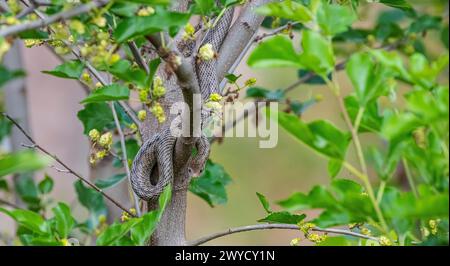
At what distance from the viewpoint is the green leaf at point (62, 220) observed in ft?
2.30

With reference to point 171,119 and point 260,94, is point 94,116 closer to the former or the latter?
point 171,119

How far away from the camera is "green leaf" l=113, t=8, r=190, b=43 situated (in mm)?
623

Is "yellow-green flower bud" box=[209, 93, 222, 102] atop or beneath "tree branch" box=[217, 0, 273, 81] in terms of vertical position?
beneath

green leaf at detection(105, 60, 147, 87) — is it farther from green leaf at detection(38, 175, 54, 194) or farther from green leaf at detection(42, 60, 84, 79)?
green leaf at detection(38, 175, 54, 194)

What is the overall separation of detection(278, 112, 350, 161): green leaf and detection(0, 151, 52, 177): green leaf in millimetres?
202

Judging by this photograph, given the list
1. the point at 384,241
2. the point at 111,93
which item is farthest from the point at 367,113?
the point at 111,93

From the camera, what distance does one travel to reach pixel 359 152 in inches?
22.4

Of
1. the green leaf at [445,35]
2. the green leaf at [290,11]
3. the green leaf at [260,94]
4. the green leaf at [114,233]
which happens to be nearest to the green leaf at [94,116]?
the green leaf at [260,94]

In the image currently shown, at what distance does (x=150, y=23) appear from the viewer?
62 centimetres

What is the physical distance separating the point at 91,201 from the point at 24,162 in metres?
0.87

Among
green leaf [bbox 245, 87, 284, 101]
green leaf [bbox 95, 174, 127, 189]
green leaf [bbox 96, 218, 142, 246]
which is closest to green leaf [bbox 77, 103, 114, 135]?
green leaf [bbox 95, 174, 127, 189]
